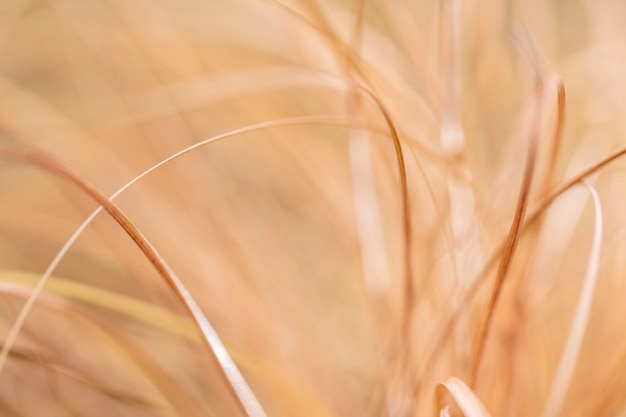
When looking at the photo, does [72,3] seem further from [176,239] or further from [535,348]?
[535,348]

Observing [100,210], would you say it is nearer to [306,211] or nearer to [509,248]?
[509,248]

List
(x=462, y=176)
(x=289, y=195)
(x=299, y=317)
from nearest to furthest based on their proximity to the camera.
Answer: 1. (x=462, y=176)
2. (x=299, y=317)
3. (x=289, y=195)

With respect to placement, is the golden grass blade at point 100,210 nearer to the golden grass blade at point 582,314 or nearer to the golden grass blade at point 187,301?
the golden grass blade at point 187,301

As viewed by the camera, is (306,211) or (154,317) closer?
(154,317)

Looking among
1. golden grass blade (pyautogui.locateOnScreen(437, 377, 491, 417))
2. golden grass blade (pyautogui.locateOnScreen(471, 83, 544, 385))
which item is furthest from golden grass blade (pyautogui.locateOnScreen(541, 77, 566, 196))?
golden grass blade (pyautogui.locateOnScreen(437, 377, 491, 417))

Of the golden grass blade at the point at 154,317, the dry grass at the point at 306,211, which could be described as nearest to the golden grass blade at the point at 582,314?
the dry grass at the point at 306,211

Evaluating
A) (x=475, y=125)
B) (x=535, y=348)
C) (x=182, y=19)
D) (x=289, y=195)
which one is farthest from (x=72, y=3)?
(x=535, y=348)

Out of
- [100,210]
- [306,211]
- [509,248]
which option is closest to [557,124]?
[509,248]

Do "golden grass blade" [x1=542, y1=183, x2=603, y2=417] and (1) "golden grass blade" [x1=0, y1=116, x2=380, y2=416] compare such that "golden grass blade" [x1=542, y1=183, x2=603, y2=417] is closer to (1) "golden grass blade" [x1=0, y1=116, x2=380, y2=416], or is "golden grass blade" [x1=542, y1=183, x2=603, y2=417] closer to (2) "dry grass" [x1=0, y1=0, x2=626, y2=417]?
(2) "dry grass" [x1=0, y1=0, x2=626, y2=417]
